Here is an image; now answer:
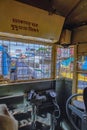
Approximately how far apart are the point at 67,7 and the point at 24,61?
1.26 metres

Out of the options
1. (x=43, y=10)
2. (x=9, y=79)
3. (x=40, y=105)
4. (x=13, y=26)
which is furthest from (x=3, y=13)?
(x=40, y=105)

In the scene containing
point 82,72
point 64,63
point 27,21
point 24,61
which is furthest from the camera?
point 64,63

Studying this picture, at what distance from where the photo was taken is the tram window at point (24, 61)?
2.88 meters

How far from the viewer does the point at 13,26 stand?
8.01 feet

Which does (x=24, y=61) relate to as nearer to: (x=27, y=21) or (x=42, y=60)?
(x=42, y=60)

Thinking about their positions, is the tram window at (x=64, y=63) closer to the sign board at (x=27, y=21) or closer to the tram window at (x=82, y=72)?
the tram window at (x=82, y=72)

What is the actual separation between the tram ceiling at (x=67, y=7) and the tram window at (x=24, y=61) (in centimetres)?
79

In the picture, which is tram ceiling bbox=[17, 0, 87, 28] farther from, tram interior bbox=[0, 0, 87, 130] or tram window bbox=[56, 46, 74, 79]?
tram window bbox=[56, 46, 74, 79]

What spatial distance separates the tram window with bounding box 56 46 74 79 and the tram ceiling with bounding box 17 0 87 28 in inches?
30.4

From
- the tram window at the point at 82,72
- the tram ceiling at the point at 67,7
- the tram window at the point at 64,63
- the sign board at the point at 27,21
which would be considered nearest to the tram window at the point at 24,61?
the tram window at the point at 64,63

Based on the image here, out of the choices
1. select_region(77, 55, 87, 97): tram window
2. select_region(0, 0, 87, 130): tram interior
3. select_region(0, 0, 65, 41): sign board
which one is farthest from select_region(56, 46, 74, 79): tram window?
select_region(0, 0, 65, 41): sign board

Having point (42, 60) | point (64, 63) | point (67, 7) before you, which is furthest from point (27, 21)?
point (64, 63)

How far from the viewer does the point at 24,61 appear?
3.14 m

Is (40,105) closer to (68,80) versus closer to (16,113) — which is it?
(16,113)
